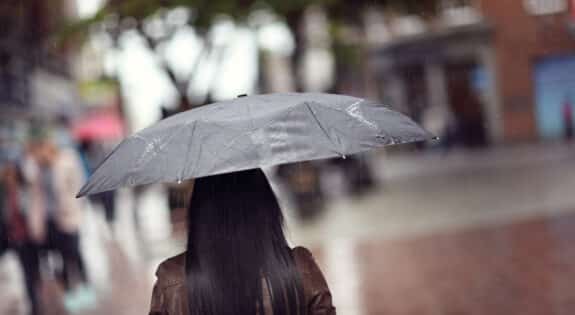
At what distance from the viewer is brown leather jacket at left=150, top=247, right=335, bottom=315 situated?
276 cm

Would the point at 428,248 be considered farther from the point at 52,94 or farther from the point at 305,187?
the point at 52,94

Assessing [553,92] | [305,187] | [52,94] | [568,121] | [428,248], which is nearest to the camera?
[428,248]

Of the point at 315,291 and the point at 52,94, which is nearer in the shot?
the point at 315,291

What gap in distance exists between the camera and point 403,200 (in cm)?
1758

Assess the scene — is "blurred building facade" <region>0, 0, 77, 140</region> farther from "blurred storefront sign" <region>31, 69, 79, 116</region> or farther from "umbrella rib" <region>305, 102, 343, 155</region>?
"umbrella rib" <region>305, 102, 343, 155</region>

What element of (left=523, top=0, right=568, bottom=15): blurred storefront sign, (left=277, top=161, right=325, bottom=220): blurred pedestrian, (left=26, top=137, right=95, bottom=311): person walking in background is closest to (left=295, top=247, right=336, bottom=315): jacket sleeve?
(left=26, top=137, right=95, bottom=311): person walking in background

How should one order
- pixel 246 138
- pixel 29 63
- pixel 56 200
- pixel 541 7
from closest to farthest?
1. pixel 246 138
2. pixel 56 200
3. pixel 29 63
4. pixel 541 7

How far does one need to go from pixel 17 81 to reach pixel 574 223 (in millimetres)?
14987

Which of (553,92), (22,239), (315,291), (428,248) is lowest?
(428,248)

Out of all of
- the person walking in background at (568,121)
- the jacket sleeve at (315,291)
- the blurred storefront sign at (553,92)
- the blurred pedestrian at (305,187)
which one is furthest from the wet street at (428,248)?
the blurred storefront sign at (553,92)

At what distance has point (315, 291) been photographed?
9.06 ft

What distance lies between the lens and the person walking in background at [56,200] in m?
8.74

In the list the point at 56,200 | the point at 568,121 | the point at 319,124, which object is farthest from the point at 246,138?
the point at 568,121

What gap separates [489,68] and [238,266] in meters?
35.4
